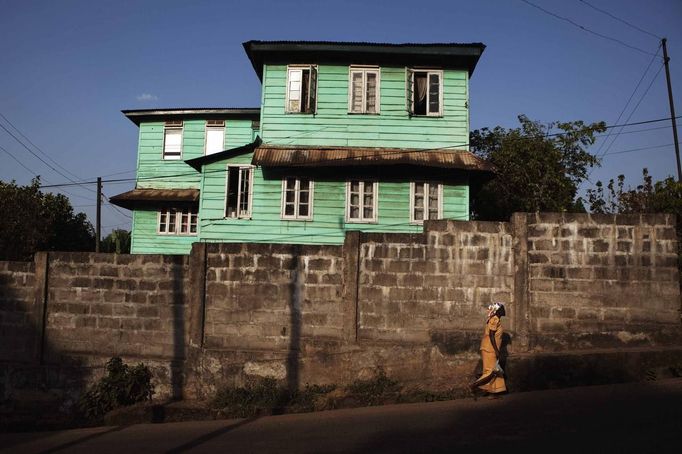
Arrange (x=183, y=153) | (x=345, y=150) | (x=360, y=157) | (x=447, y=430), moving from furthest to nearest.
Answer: (x=183, y=153)
(x=345, y=150)
(x=360, y=157)
(x=447, y=430)

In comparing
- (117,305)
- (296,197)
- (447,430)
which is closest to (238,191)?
(296,197)

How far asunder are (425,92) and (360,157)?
2.82 meters

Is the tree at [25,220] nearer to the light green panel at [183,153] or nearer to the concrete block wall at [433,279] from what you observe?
the light green panel at [183,153]

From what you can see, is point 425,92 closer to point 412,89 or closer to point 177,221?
point 412,89

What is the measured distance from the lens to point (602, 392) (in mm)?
7406

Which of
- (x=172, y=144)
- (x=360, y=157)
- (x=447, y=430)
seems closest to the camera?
(x=447, y=430)

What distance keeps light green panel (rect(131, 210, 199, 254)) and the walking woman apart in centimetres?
1355

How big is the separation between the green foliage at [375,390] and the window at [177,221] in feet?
39.2

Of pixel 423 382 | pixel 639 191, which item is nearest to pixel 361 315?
pixel 423 382

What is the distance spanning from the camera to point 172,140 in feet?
65.3

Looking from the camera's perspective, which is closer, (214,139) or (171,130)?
(214,139)

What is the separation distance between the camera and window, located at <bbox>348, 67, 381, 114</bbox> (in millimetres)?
14711

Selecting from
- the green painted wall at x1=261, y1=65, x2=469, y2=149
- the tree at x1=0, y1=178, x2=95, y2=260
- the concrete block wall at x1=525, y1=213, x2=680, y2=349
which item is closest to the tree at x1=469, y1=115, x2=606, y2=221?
the green painted wall at x1=261, y1=65, x2=469, y2=149

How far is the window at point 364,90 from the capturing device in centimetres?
1471
